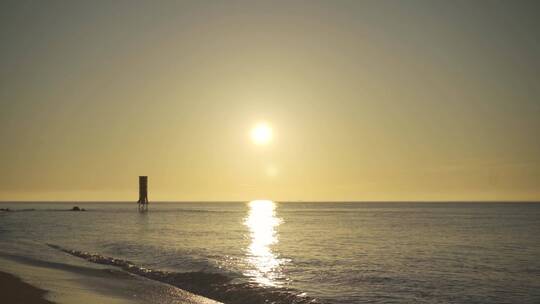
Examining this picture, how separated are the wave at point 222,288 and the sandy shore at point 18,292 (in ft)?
19.8

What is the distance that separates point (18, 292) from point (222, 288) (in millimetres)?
7911

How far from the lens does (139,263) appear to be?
1148 inches

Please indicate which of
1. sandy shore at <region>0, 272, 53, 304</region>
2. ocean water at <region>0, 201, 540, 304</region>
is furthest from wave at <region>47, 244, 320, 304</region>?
sandy shore at <region>0, 272, 53, 304</region>

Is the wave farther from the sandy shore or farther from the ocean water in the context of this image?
the sandy shore

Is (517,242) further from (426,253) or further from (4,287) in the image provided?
(4,287)

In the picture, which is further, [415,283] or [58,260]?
[58,260]

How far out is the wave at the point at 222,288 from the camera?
1880 cm

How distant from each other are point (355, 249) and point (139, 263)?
56.9ft

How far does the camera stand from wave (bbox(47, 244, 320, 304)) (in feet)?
61.7

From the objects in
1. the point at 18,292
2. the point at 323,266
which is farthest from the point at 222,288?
the point at 323,266

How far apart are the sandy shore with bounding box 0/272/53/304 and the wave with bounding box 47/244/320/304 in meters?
6.03

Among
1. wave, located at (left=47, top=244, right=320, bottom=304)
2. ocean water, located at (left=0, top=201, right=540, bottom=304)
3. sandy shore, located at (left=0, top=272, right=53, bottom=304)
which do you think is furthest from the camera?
ocean water, located at (left=0, top=201, right=540, bottom=304)

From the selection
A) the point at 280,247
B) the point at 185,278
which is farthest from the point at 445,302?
the point at 280,247

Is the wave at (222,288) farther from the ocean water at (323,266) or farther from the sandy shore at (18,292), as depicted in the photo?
the sandy shore at (18,292)
